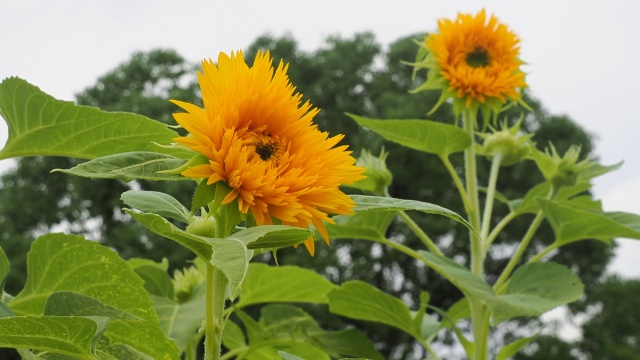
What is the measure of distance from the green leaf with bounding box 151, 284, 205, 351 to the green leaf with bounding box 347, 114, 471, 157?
388 millimetres

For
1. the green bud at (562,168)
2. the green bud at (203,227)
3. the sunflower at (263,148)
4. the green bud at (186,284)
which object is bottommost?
the green bud at (203,227)

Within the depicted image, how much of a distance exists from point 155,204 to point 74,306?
0.12 meters

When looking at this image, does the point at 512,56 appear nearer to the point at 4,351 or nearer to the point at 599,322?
the point at 4,351

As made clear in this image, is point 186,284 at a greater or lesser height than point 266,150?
greater

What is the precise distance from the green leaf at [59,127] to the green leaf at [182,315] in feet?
1.46

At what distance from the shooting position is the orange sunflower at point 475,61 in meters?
1.52

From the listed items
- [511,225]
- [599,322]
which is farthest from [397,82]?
[599,322]

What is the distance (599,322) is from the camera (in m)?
9.96

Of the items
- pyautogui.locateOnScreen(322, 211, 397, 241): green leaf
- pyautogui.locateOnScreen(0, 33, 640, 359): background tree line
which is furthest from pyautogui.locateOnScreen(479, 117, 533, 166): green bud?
pyautogui.locateOnScreen(0, 33, 640, 359): background tree line

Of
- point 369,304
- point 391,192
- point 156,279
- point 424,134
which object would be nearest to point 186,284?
point 156,279

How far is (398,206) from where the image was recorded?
64 centimetres

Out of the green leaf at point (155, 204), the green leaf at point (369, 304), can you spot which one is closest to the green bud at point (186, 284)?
the green leaf at point (369, 304)

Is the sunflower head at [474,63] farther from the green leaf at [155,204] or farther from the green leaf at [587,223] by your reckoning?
the green leaf at [155,204]

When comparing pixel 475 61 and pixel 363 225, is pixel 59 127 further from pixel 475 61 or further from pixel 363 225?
pixel 475 61
